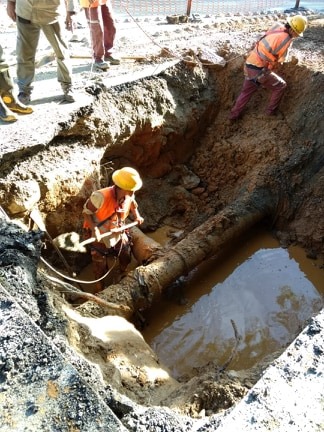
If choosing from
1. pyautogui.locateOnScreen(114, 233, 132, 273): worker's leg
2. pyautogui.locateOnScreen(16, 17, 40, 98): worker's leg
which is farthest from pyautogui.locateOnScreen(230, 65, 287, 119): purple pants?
pyautogui.locateOnScreen(16, 17, 40, 98): worker's leg

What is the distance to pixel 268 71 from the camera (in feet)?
20.6

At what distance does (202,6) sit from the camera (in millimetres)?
12695

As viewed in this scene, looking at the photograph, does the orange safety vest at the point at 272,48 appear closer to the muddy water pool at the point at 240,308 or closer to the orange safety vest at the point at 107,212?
the muddy water pool at the point at 240,308

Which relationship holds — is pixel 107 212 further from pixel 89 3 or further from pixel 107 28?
pixel 107 28

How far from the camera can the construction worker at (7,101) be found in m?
4.83

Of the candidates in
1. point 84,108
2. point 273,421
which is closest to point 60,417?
point 273,421

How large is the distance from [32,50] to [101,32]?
1473 mm

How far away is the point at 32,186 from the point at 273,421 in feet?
11.9

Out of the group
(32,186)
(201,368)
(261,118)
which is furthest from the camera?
(261,118)

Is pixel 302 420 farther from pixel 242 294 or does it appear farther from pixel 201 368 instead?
pixel 242 294

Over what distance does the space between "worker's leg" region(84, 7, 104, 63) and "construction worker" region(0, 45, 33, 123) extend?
1855 millimetres

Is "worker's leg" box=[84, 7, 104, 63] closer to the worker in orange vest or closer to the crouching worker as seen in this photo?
the worker in orange vest

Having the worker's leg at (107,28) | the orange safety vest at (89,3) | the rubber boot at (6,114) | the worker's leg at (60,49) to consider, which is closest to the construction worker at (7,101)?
the rubber boot at (6,114)

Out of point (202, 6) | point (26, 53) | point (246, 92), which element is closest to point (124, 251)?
point (26, 53)
